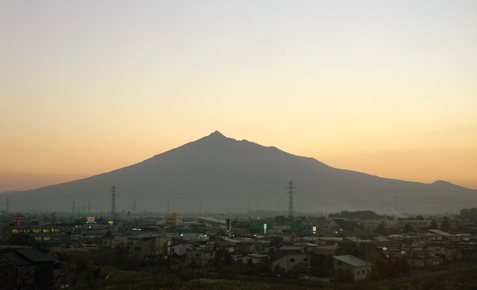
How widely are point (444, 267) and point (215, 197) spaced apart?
6290 inches

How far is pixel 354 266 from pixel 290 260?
3722mm

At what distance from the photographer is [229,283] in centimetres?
1780

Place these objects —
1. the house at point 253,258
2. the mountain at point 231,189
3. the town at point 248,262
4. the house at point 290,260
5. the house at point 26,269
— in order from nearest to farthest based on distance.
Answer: the house at point 26,269 < the town at point 248,262 < the house at point 290,260 < the house at point 253,258 < the mountain at point 231,189

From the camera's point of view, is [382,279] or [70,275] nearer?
[382,279]

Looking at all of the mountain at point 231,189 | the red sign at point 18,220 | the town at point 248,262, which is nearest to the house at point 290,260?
the town at point 248,262

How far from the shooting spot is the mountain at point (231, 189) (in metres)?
174

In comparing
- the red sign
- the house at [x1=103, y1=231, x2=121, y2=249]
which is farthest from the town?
the red sign

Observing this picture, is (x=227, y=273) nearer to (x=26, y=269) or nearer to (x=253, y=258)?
(x=253, y=258)

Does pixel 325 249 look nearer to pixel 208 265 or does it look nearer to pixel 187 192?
pixel 208 265

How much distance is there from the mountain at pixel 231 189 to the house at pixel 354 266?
146 m

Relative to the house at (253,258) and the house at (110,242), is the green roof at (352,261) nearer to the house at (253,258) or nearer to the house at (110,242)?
the house at (253,258)

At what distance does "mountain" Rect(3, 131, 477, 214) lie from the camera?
17375 centimetres

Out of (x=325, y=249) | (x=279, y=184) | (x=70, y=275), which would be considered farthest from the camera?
(x=279, y=184)

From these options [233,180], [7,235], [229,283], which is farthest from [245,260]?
[233,180]
